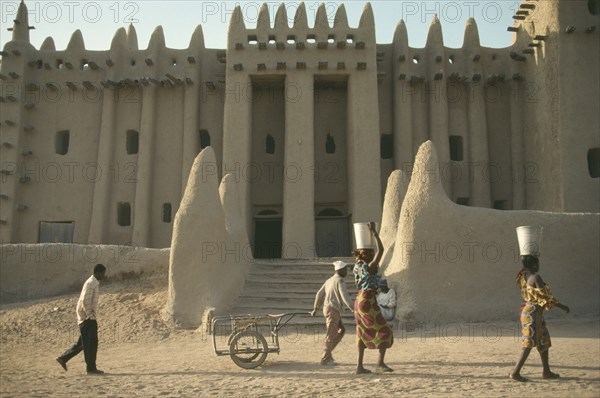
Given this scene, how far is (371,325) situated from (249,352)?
196cm

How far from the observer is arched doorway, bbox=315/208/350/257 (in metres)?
22.7

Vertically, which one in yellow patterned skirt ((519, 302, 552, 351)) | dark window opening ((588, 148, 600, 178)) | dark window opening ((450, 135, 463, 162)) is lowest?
yellow patterned skirt ((519, 302, 552, 351))

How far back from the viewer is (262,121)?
23578 millimetres

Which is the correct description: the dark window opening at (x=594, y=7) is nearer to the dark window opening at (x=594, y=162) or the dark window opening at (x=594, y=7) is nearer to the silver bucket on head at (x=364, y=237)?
the dark window opening at (x=594, y=162)

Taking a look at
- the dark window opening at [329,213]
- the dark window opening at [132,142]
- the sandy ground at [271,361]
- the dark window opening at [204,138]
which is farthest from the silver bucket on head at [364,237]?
the dark window opening at [132,142]

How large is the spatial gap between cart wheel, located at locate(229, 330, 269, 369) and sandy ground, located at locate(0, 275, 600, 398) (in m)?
0.14

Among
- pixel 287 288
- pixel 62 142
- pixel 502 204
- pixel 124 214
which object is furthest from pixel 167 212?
pixel 502 204

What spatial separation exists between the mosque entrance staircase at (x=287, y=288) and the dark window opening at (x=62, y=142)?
37.3ft

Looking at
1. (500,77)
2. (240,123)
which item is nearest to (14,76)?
(240,123)

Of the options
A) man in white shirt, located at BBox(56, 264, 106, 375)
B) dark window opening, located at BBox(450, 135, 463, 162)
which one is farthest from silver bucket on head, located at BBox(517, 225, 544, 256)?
dark window opening, located at BBox(450, 135, 463, 162)

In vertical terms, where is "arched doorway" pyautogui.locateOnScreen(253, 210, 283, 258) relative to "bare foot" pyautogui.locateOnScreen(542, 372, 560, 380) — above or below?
above

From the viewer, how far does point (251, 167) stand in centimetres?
2311

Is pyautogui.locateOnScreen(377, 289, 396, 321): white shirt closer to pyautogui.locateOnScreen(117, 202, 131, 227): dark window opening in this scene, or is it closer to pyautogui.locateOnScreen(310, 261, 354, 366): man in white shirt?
pyautogui.locateOnScreen(310, 261, 354, 366): man in white shirt

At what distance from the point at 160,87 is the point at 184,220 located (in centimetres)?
1123
